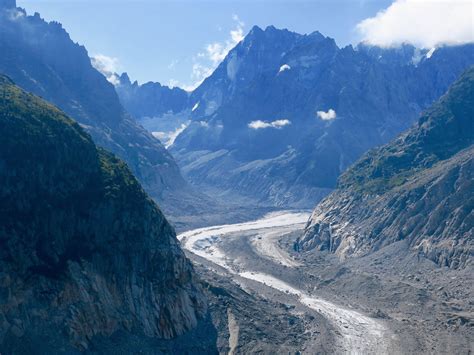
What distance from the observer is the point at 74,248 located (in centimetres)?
8262

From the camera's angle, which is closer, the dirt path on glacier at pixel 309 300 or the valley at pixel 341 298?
the valley at pixel 341 298

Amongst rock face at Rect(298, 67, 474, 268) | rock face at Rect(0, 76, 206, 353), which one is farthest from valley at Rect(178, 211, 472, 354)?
rock face at Rect(0, 76, 206, 353)

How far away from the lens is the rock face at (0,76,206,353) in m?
73.3

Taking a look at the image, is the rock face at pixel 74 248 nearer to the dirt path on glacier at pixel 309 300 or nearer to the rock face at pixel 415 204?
the dirt path on glacier at pixel 309 300

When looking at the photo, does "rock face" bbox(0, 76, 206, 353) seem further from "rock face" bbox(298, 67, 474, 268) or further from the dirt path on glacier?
"rock face" bbox(298, 67, 474, 268)

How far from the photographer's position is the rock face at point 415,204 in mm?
140875

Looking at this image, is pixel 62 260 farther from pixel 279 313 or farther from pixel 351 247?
pixel 351 247

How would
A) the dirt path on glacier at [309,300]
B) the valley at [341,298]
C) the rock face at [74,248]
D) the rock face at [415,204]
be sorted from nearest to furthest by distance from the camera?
the rock face at [74,248] → the valley at [341,298] → the dirt path on glacier at [309,300] → the rock face at [415,204]

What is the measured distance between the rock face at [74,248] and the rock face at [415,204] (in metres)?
68.0

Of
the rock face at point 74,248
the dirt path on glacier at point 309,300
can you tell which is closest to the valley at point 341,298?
the dirt path on glacier at point 309,300

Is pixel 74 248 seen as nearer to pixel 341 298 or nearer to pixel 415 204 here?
pixel 341 298

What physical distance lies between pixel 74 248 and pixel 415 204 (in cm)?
9647

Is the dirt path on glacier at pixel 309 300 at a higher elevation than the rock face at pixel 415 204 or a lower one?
lower

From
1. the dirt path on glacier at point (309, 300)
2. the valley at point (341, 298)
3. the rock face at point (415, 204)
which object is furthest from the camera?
the rock face at point (415, 204)
